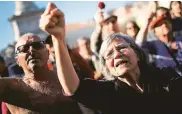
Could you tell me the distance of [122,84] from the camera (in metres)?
2.67

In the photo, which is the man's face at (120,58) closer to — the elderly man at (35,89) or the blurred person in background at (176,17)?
the elderly man at (35,89)

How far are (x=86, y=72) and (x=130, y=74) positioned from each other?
174cm

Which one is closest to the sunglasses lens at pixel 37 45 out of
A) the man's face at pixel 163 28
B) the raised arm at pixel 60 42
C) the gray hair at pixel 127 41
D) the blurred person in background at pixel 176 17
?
the gray hair at pixel 127 41

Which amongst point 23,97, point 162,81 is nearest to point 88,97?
point 162,81

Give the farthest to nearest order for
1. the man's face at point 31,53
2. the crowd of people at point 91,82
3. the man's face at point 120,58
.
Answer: the man's face at point 31,53, the man's face at point 120,58, the crowd of people at point 91,82

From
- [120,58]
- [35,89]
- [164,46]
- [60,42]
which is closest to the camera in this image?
[60,42]

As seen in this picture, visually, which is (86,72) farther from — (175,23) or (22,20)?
(22,20)

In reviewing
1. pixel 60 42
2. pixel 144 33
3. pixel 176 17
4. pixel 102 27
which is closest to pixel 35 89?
pixel 60 42

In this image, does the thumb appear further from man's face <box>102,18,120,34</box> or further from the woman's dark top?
man's face <box>102,18,120,34</box>

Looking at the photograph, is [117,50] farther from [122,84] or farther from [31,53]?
[31,53]

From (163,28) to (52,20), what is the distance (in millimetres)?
2788

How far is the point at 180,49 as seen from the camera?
15.3 ft

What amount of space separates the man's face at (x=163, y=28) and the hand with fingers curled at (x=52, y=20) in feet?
8.73

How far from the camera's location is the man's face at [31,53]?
3439 millimetres
